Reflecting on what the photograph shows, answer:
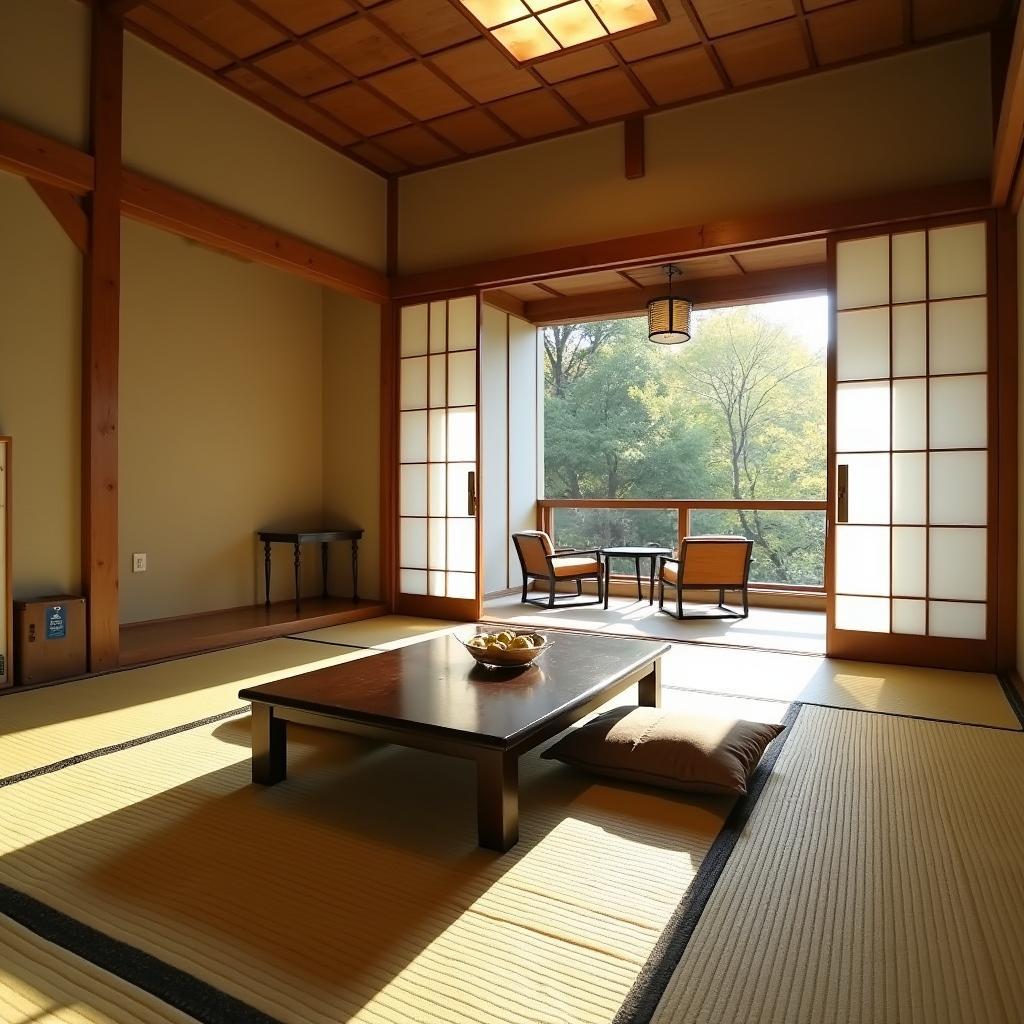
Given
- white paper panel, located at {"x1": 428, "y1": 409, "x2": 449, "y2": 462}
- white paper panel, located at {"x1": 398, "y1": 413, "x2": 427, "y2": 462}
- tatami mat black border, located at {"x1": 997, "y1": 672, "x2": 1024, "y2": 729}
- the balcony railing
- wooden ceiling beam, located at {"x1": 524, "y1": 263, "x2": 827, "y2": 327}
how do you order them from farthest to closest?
the balcony railing < wooden ceiling beam, located at {"x1": 524, "y1": 263, "x2": 827, "y2": 327} < white paper panel, located at {"x1": 398, "y1": 413, "x2": 427, "y2": 462} < white paper panel, located at {"x1": 428, "y1": 409, "x2": 449, "y2": 462} < tatami mat black border, located at {"x1": 997, "y1": 672, "x2": 1024, "y2": 729}

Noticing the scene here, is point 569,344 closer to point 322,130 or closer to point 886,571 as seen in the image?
point 322,130

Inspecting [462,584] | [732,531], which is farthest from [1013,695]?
[732,531]

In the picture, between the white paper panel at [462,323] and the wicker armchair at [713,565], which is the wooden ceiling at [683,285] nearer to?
the white paper panel at [462,323]

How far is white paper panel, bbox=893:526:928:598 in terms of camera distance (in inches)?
155

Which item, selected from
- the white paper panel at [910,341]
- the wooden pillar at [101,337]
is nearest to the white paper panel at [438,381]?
the wooden pillar at [101,337]

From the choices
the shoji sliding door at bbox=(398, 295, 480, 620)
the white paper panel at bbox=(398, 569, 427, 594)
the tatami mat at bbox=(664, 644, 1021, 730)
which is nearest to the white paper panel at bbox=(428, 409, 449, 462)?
the shoji sliding door at bbox=(398, 295, 480, 620)

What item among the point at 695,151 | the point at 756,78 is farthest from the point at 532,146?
the point at 756,78

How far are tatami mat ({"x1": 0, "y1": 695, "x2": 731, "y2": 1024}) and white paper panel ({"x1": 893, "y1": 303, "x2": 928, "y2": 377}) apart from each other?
114 inches

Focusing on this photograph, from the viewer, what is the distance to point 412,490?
565 cm

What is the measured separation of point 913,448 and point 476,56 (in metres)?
3.12

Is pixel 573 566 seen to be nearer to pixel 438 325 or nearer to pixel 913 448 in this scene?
pixel 438 325

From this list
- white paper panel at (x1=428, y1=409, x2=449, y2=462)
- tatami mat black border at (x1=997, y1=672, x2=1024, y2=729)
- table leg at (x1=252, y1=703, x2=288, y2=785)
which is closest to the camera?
table leg at (x1=252, y1=703, x2=288, y2=785)

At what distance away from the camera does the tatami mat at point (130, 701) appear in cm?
258

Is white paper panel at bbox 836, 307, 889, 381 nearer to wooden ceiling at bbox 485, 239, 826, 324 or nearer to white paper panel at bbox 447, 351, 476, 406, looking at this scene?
wooden ceiling at bbox 485, 239, 826, 324
